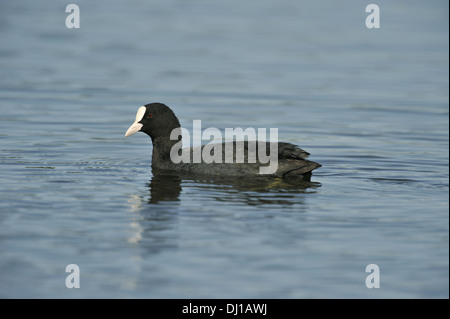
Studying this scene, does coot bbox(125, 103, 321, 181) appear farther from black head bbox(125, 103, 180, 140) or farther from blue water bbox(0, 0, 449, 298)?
blue water bbox(0, 0, 449, 298)

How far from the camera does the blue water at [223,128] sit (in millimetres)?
6629

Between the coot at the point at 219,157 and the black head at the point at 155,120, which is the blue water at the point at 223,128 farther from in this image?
the black head at the point at 155,120

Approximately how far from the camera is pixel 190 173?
10.3m

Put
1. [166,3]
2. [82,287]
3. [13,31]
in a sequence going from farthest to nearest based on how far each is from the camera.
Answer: [166,3] < [13,31] < [82,287]

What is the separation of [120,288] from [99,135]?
6.98 metres

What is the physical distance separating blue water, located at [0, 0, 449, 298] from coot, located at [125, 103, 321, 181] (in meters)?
0.27

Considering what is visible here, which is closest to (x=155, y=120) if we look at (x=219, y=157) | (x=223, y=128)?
(x=219, y=157)

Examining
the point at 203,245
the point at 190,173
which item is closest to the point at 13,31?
the point at 190,173

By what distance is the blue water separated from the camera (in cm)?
663

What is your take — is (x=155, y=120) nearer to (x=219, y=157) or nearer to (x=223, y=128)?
(x=219, y=157)

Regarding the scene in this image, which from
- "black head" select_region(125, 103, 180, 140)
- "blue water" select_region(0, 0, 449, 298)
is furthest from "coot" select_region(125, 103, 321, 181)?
"blue water" select_region(0, 0, 449, 298)

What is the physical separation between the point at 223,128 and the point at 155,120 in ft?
9.50

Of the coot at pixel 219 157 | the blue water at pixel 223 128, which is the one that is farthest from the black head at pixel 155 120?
the blue water at pixel 223 128

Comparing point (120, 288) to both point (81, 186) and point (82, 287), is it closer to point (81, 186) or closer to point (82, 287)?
point (82, 287)
